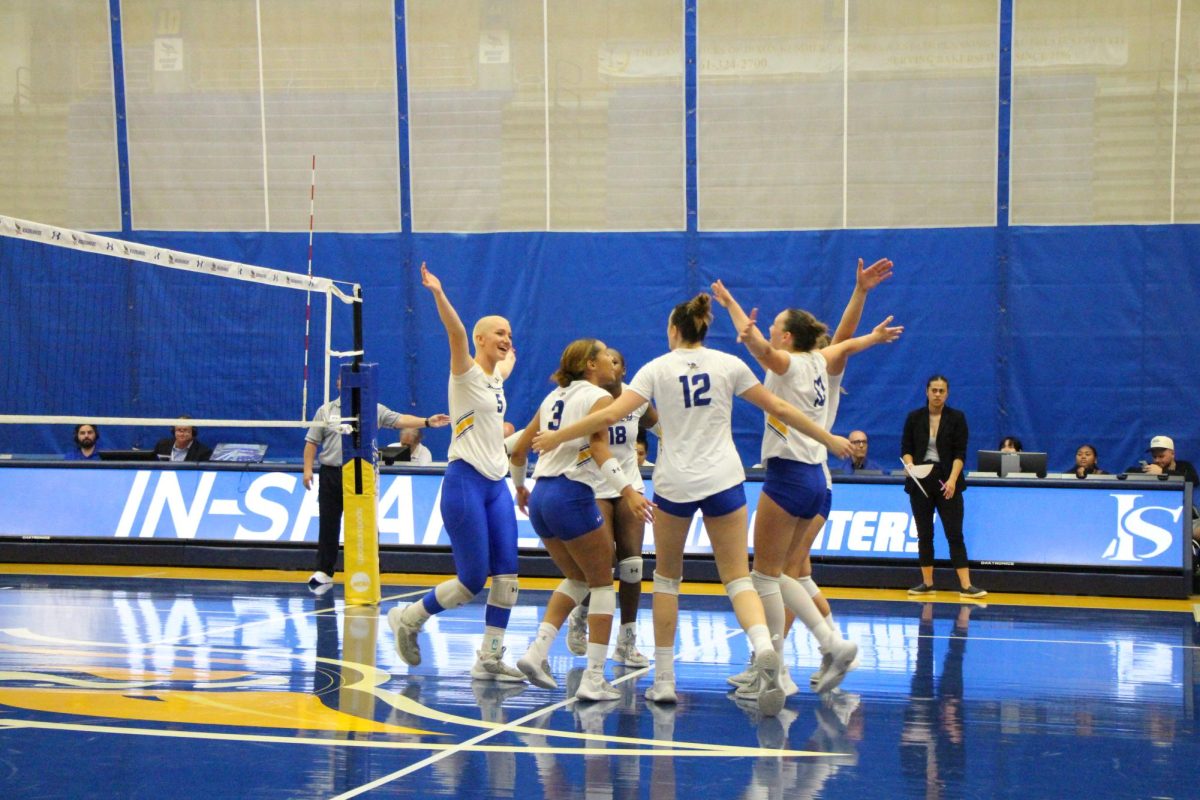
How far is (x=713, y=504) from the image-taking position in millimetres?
6738

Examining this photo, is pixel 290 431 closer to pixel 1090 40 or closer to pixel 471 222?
pixel 471 222

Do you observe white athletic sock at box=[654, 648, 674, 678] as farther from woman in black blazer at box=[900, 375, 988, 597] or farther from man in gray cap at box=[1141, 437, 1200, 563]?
man in gray cap at box=[1141, 437, 1200, 563]

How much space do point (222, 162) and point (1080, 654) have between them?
42.1ft

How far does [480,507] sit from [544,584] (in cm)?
525

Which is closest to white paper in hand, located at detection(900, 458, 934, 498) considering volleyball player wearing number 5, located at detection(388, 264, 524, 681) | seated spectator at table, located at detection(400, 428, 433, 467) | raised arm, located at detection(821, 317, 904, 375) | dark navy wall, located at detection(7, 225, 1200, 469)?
dark navy wall, located at detection(7, 225, 1200, 469)

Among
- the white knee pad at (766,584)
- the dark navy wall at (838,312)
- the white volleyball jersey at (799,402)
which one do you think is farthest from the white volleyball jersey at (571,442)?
the dark navy wall at (838,312)

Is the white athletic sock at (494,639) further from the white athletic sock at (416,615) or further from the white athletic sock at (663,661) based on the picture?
the white athletic sock at (663,661)

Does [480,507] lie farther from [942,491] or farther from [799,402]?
[942,491]

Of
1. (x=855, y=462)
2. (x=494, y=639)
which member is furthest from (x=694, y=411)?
(x=855, y=462)

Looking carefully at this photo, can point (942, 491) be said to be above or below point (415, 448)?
below

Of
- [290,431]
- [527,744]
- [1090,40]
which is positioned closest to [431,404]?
[290,431]

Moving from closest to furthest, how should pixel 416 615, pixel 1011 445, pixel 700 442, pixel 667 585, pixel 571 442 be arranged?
A: 1. pixel 700 442
2. pixel 667 585
3. pixel 571 442
4. pixel 416 615
5. pixel 1011 445

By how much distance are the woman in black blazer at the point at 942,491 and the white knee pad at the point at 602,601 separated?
221 inches

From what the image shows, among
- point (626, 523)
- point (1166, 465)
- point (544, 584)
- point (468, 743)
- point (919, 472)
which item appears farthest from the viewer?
point (1166, 465)
